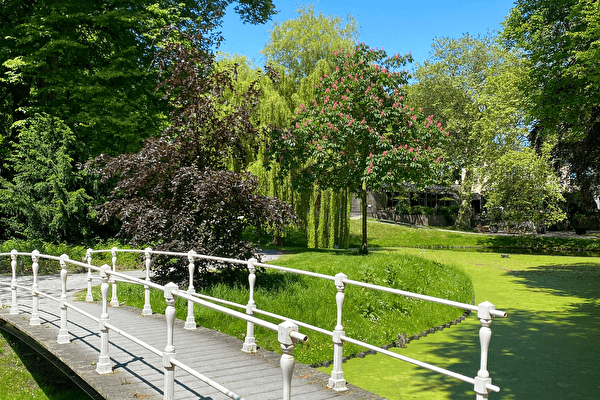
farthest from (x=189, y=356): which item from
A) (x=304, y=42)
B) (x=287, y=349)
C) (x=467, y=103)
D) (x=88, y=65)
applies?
(x=467, y=103)

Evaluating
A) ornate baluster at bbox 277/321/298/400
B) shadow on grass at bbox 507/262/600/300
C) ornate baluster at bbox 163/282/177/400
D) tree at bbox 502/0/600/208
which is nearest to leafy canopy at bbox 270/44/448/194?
tree at bbox 502/0/600/208

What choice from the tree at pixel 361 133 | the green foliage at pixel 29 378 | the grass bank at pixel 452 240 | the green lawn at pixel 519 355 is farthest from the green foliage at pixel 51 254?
the grass bank at pixel 452 240

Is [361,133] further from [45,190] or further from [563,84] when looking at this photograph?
[45,190]

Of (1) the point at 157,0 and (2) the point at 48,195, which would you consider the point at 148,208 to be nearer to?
(2) the point at 48,195

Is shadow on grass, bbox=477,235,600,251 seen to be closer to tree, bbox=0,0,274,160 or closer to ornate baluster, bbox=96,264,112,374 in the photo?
tree, bbox=0,0,274,160

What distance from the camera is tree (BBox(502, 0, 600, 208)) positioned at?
1833cm

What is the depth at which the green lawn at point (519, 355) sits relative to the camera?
23.9ft

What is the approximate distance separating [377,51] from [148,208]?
1513 centimetres

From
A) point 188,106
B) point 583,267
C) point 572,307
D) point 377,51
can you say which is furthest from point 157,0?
point 583,267

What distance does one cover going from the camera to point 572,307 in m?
13.6

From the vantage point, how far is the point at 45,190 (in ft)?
63.2

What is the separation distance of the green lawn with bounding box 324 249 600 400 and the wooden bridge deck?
2.04 meters

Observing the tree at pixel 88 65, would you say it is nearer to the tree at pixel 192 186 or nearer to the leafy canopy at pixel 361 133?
the leafy canopy at pixel 361 133

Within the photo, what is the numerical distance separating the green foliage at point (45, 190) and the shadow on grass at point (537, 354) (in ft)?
49.4
